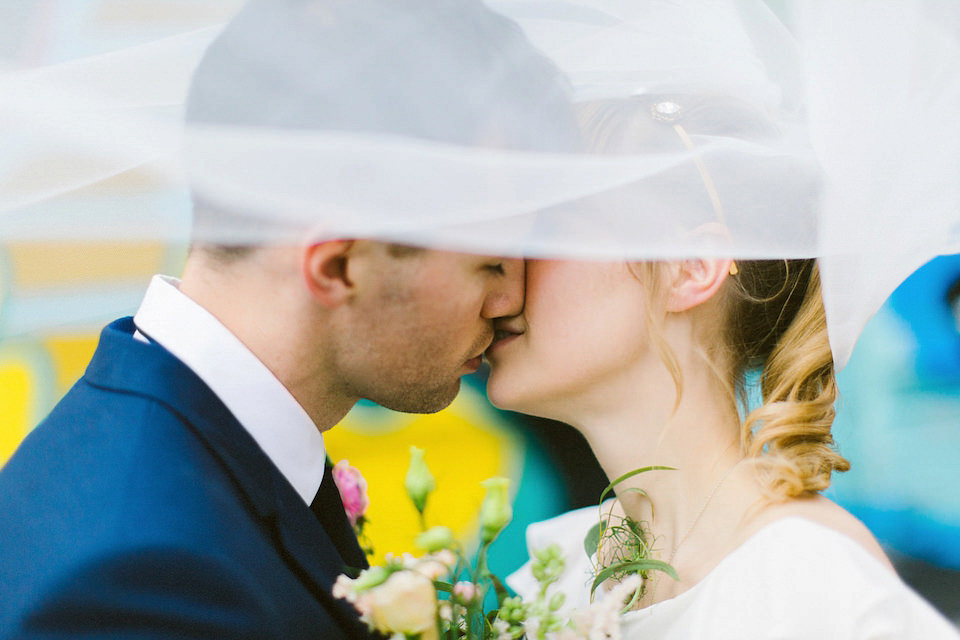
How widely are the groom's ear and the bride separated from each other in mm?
352

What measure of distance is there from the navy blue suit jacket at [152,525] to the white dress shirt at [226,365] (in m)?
0.05

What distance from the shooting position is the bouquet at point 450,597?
0.88m

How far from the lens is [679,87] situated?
1.14m

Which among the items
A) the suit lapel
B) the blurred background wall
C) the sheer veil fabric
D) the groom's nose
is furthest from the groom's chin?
the blurred background wall

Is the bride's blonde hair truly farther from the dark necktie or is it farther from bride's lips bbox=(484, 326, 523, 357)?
the dark necktie

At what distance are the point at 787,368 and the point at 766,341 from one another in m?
0.10

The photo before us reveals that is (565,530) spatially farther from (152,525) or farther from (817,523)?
(152,525)

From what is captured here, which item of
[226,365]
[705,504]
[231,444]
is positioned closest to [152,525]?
[231,444]

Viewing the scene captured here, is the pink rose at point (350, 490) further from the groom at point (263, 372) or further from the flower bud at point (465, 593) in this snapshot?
the flower bud at point (465, 593)

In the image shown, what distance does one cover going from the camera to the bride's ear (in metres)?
1.29

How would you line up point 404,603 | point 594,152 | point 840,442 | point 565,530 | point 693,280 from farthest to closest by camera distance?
point 840,442 < point 565,530 < point 693,280 < point 594,152 < point 404,603

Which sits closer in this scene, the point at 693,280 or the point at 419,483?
the point at 419,483

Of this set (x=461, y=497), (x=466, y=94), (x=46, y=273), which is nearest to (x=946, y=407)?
(x=461, y=497)

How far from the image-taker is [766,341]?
142 centimetres
